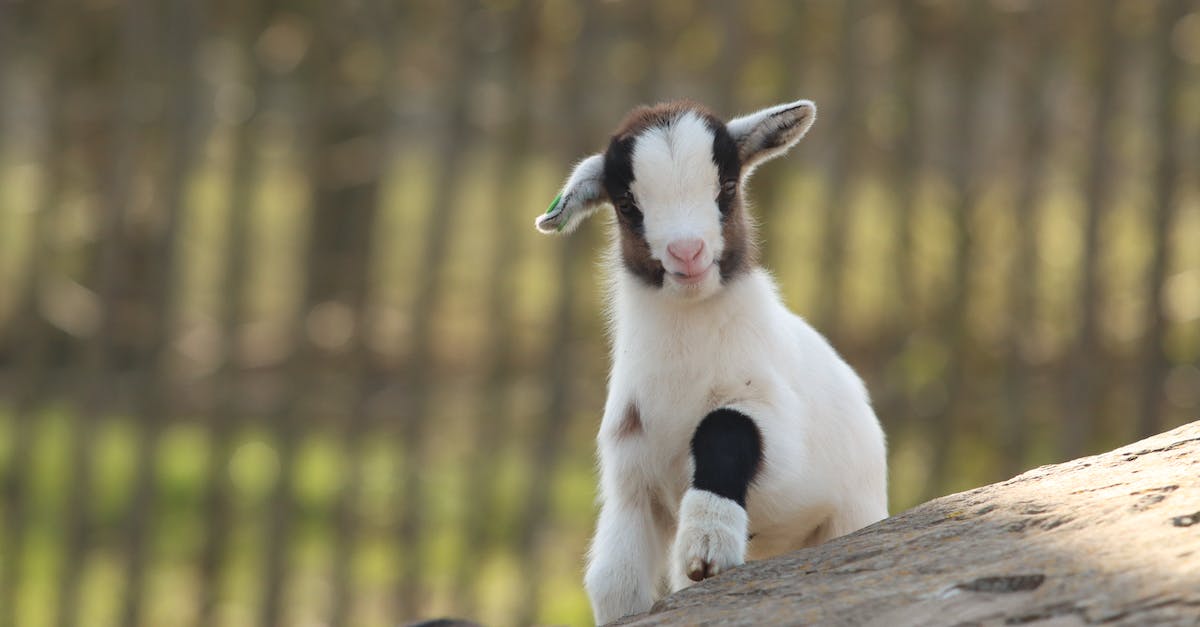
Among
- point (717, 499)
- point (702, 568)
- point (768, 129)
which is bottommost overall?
point (702, 568)

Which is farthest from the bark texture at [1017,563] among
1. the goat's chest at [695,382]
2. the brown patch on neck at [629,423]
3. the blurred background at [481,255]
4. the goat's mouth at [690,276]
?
the blurred background at [481,255]

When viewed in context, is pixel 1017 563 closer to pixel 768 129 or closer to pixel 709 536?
pixel 709 536

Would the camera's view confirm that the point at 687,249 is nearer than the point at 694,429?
Yes

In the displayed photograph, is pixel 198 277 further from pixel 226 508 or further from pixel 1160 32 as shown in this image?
pixel 1160 32

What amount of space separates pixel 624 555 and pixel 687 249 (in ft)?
2.69

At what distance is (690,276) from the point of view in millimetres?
4008

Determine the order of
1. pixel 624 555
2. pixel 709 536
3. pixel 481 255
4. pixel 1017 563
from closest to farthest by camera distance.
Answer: pixel 1017 563, pixel 709 536, pixel 624 555, pixel 481 255

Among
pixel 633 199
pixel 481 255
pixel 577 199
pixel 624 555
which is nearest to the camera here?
pixel 624 555

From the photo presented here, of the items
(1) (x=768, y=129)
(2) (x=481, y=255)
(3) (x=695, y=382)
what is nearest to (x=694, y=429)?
(3) (x=695, y=382)

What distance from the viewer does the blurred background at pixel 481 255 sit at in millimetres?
7898

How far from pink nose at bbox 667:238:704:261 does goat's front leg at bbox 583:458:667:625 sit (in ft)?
2.08

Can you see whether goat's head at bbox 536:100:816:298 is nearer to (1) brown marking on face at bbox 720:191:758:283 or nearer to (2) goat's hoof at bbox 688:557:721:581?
(1) brown marking on face at bbox 720:191:758:283

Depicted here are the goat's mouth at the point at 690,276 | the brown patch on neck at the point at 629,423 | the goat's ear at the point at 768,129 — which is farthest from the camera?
the goat's ear at the point at 768,129

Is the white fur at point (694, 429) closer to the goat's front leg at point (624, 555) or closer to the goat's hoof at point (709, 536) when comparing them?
the goat's front leg at point (624, 555)
